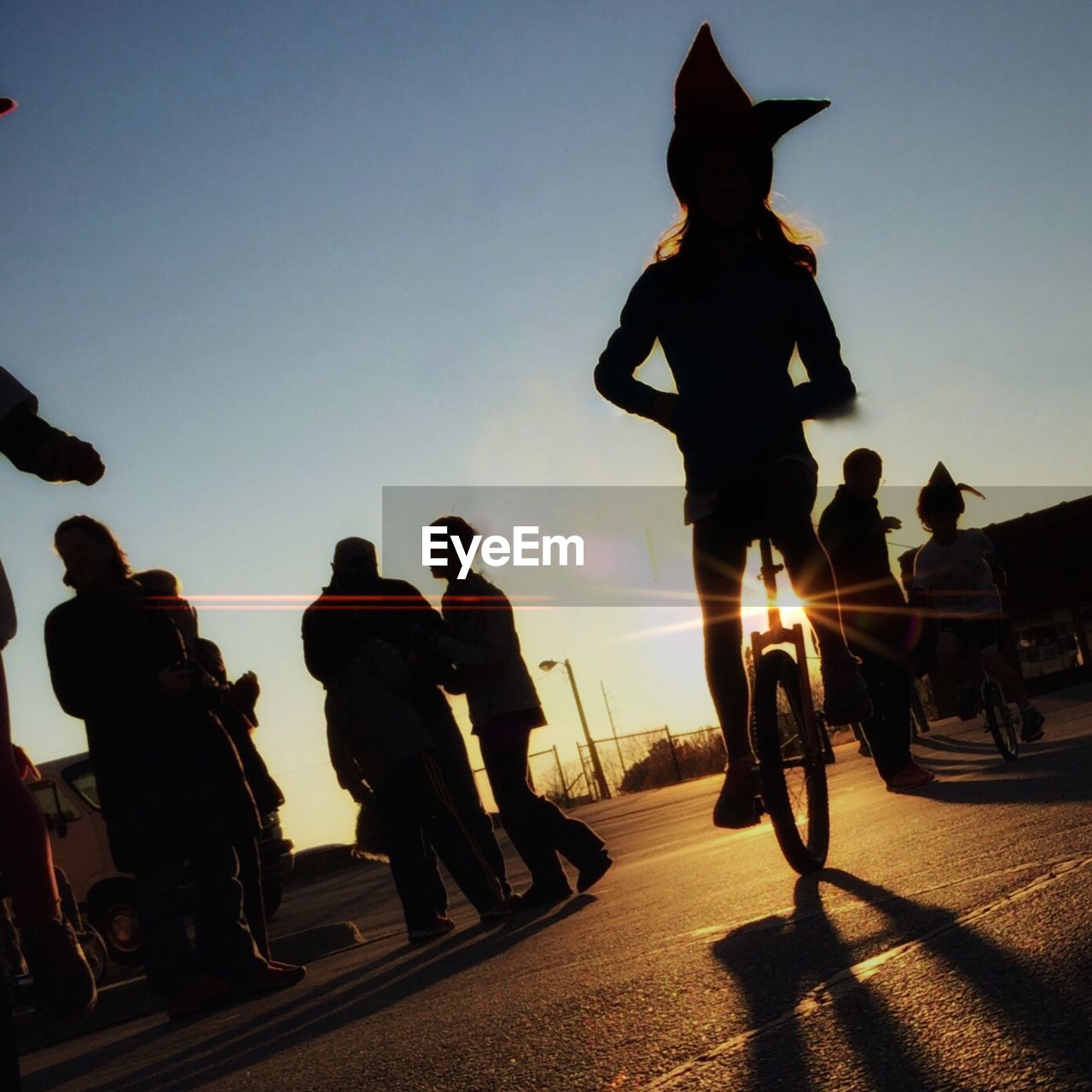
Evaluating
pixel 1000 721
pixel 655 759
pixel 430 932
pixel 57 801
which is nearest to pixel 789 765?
pixel 430 932

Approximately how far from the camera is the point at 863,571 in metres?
8.31

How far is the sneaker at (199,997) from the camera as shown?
5949mm

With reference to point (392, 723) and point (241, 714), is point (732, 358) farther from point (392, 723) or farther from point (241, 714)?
point (241, 714)

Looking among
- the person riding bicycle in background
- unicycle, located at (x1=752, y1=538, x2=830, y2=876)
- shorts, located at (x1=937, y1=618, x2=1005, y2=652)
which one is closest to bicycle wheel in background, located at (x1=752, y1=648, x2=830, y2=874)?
unicycle, located at (x1=752, y1=538, x2=830, y2=876)

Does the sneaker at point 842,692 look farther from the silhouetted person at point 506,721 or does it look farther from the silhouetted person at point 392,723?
the silhouetted person at point 392,723

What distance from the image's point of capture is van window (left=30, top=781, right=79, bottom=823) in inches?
647

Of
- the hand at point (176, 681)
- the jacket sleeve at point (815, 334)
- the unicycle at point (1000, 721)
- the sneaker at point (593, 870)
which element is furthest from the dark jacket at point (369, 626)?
the unicycle at point (1000, 721)

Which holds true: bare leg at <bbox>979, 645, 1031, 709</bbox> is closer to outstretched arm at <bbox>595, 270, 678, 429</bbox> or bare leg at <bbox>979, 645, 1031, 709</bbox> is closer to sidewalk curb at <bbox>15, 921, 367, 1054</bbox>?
sidewalk curb at <bbox>15, 921, 367, 1054</bbox>

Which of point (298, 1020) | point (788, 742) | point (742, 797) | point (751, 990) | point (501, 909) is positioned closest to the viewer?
point (751, 990)

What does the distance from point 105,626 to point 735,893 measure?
2.72 meters

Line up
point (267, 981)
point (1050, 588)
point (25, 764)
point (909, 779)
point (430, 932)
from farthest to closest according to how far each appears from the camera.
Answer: point (1050, 588), point (909, 779), point (430, 932), point (267, 981), point (25, 764)

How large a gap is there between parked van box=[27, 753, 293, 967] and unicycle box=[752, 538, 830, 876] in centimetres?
1122

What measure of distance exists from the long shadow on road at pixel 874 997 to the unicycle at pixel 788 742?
984 mm

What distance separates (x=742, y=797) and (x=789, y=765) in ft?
0.85
